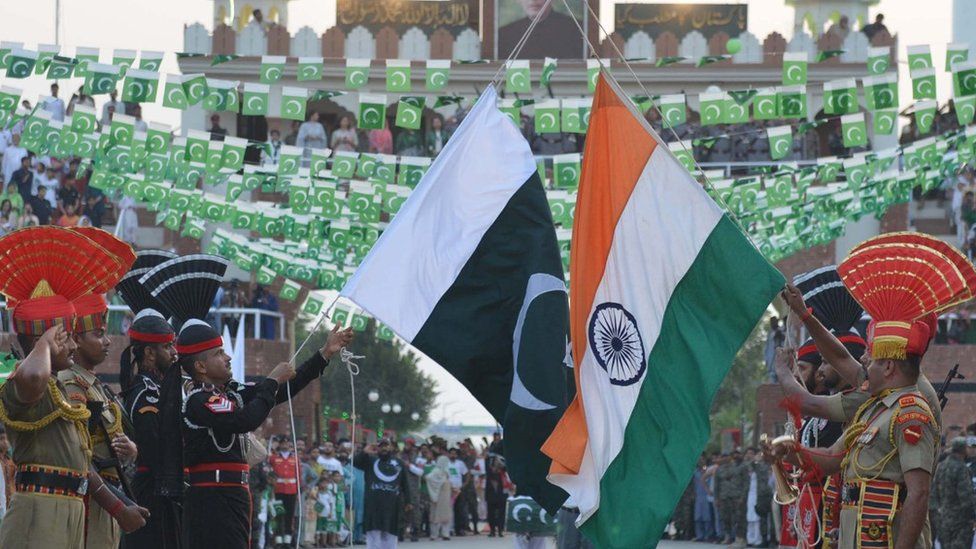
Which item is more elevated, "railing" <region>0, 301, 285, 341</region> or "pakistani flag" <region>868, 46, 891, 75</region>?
"pakistani flag" <region>868, 46, 891, 75</region>

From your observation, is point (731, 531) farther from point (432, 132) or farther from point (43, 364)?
point (43, 364)

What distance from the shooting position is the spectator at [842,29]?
1593 inches

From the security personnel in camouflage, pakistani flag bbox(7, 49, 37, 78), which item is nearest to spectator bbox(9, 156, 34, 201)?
pakistani flag bbox(7, 49, 37, 78)

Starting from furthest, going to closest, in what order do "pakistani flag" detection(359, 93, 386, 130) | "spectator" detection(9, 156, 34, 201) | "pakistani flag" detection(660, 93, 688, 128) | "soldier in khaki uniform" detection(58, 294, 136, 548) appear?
"spectator" detection(9, 156, 34, 201)
"pakistani flag" detection(359, 93, 386, 130)
"pakistani flag" detection(660, 93, 688, 128)
"soldier in khaki uniform" detection(58, 294, 136, 548)

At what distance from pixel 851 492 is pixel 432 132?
27033 millimetres

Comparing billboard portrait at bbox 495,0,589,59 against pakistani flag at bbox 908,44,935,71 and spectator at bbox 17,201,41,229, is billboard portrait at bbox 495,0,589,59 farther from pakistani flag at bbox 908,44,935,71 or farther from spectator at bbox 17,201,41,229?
pakistani flag at bbox 908,44,935,71

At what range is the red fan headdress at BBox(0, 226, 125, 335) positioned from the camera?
8773mm

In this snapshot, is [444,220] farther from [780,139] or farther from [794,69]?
[780,139]

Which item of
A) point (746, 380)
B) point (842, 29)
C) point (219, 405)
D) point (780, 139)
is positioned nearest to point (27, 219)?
point (780, 139)

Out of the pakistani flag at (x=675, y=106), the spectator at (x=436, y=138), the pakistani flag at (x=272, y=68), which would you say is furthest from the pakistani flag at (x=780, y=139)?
the spectator at (x=436, y=138)

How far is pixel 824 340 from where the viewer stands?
30.6ft

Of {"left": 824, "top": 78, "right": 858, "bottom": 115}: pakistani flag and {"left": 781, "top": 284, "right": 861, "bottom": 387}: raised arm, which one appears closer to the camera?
{"left": 781, "top": 284, "right": 861, "bottom": 387}: raised arm

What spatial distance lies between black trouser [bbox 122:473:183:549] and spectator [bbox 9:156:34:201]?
2116 cm

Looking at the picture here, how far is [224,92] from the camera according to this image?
2180cm
